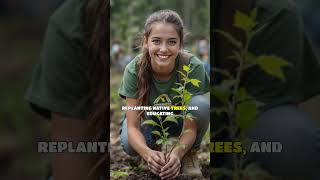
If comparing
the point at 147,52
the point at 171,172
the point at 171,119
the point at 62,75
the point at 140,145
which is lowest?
the point at 171,172

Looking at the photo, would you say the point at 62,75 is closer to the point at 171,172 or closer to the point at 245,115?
the point at 171,172

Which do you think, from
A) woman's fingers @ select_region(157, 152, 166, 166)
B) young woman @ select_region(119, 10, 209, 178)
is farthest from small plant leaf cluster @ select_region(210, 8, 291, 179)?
woman's fingers @ select_region(157, 152, 166, 166)

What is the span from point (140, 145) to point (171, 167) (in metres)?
0.19

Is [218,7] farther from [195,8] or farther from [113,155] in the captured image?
[113,155]

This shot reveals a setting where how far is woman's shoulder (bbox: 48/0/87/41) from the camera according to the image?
350cm

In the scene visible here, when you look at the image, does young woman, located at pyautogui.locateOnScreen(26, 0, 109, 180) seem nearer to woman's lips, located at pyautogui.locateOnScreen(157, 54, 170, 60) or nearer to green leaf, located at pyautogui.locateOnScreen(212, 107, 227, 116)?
woman's lips, located at pyautogui.locateOnScreen(157, 54, 170, 60)

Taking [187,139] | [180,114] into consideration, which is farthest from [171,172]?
[180,114]

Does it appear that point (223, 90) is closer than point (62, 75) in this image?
Yes

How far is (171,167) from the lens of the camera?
3500mm

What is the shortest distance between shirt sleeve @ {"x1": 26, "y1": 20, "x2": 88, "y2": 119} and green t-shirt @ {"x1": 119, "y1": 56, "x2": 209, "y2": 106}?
214 millimetres

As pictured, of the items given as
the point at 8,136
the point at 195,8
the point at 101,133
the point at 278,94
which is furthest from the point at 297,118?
the point at 8,136

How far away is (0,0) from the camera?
356cm

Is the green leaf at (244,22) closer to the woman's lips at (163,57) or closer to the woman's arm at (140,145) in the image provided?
the woman's lips at (163,57)

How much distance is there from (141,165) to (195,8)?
0.83 metres
